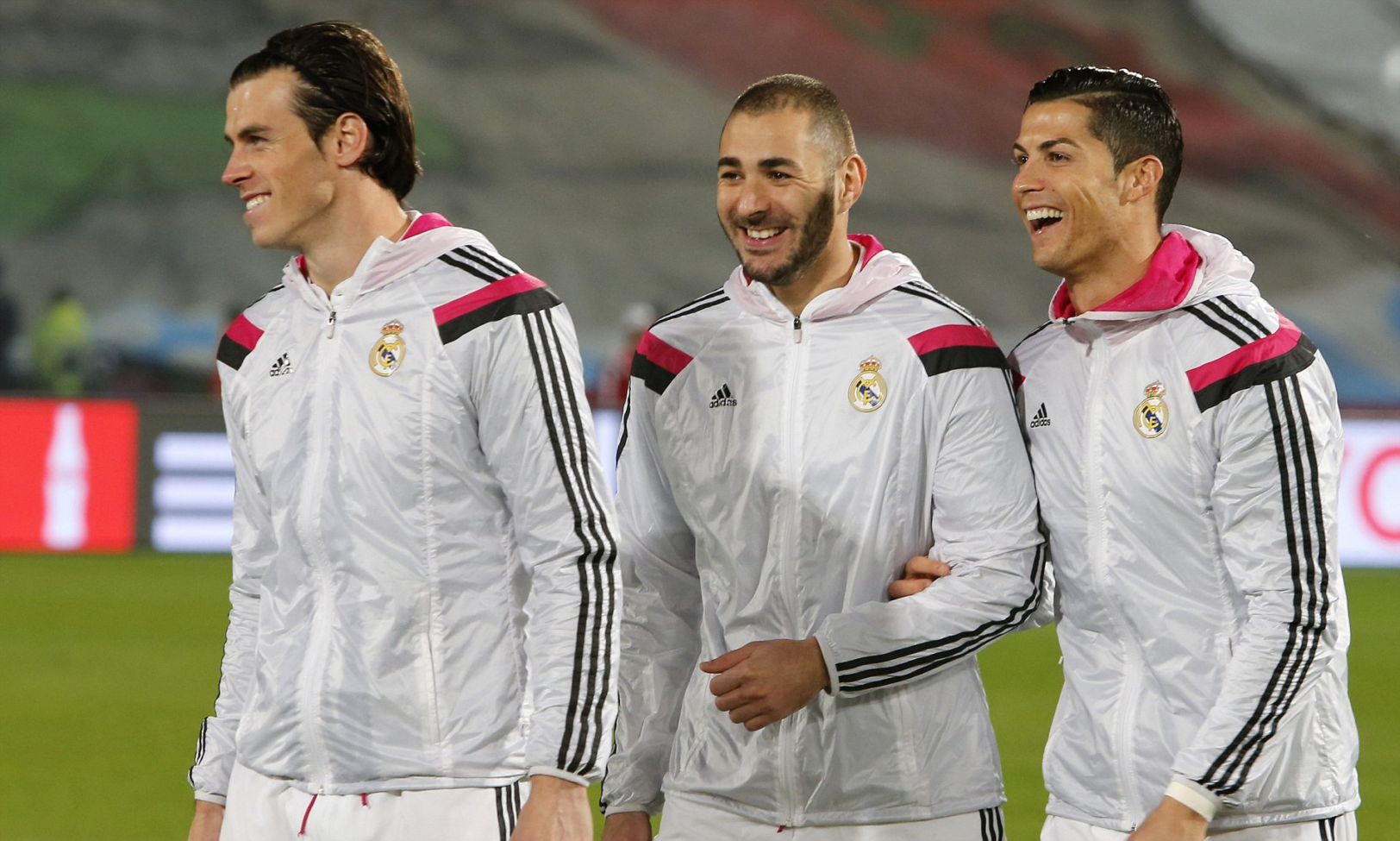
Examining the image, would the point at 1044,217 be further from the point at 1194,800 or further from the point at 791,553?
the point at 1194,800

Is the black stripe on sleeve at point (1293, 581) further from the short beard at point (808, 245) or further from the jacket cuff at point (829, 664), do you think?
the short beard at point (808, 245)

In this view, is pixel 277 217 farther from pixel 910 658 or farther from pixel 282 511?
pixel 910 658

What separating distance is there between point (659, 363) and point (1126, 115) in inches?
36.8

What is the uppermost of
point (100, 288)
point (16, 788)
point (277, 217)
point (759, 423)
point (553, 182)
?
point (553, 182)

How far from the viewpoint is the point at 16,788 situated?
6.04 m

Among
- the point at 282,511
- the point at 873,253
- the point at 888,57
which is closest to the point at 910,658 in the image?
the point at 873,253

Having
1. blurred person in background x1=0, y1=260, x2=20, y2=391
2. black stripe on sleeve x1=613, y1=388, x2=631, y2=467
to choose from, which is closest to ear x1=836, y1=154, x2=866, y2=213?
black stripe on sleeve x1=613, y1=388, x2=631, y2=467

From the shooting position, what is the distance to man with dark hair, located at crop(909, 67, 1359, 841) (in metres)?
2.52

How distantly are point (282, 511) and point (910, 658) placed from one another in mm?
1029

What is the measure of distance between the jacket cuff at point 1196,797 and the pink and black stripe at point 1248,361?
0.59 m

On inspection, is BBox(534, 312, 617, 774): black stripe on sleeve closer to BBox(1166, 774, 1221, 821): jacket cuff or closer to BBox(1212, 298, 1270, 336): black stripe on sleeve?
BBox(1166, 774, 1221, 821): jacket cuff

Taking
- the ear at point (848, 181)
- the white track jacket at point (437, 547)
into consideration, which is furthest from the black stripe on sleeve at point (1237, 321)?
the white track jacket at point (437, 547)

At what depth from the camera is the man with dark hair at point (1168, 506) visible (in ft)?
8.27

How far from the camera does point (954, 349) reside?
9.37 feet
